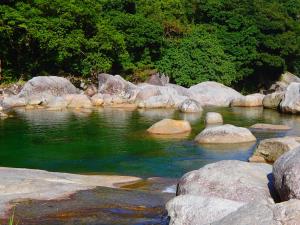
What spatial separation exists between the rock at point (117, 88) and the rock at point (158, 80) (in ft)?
16.0

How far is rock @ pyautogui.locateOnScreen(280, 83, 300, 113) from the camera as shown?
3766 centimetres

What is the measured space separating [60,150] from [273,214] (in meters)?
17.6

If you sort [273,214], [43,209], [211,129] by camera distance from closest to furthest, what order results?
[273,214] < [43,209] < [211,129]

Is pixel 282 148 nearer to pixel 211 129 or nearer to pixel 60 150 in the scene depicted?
pixel 211 129

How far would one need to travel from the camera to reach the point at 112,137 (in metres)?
27.3

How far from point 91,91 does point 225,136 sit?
2330 cm

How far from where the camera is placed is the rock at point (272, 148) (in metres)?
19.7

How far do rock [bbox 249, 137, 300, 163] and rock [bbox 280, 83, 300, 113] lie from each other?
17940 mm

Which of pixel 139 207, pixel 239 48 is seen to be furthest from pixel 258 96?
pixel 139 207

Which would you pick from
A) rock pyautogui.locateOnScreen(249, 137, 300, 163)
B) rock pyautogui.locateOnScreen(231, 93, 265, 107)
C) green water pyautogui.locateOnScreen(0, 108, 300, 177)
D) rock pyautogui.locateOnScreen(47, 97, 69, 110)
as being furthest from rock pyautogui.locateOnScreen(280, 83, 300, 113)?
rock pyautogui.locateOnScreen(249, 137, 300, 163)

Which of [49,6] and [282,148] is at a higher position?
[49,6]

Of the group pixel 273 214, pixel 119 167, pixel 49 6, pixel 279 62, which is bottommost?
pixel 119 167

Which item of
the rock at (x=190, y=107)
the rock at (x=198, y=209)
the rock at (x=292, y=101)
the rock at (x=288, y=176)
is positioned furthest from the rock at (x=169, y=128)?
the rock at (x=198, y=209)

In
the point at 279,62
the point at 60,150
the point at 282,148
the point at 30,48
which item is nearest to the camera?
the point at 282,148
